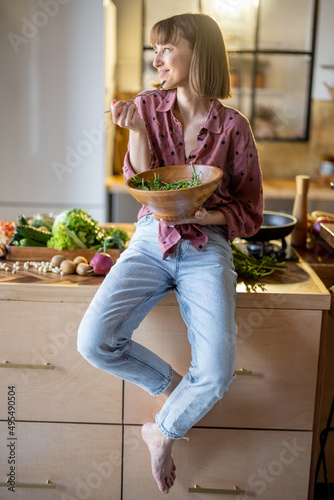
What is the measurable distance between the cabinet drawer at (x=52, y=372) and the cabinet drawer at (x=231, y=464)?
137mm

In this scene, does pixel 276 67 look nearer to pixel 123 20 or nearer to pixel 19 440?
pixel 123 20

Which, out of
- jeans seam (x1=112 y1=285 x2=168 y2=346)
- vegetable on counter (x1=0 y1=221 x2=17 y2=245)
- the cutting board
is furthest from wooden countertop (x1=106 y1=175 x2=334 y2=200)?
jeans seam (x1=112 y1=285 x2=168 y2=346)

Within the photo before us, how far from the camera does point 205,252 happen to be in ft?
5.40

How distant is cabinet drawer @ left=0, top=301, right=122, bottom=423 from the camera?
69.1 inches

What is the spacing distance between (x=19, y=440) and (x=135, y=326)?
57 centimetres

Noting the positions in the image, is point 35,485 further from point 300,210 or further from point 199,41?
point 199,41

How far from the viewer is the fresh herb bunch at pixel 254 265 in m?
1.84

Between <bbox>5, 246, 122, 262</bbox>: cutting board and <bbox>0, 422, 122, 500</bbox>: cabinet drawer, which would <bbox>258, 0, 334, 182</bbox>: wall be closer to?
<bbox>5, 246, 122, 262</bbox>: cutting board

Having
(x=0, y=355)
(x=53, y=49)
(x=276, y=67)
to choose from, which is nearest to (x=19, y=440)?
(x=0, y=355)

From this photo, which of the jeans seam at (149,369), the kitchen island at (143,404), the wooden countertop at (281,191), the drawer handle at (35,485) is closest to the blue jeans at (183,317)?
the jeans seam at (149,369)

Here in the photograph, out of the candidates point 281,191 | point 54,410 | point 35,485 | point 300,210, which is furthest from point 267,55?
point 35,485

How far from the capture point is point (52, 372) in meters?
1.78

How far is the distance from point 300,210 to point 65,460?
121 cm

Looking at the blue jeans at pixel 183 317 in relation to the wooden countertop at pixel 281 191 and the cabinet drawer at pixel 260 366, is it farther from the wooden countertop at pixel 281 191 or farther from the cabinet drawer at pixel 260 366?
the wooden countertop at pixel 281 191
